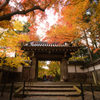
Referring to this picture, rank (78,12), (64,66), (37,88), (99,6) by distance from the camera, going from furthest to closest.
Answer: (78,12) < (64,66) < (99,6) < (37,88)

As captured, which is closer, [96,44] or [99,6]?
[99,6]

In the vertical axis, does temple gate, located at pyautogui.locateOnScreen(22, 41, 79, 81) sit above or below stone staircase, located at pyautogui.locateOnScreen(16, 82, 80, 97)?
above

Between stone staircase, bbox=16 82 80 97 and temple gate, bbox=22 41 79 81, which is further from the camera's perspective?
temple gate, bbox=22 41 79 81

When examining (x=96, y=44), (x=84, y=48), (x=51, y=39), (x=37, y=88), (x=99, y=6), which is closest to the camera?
(x=37, y=88)

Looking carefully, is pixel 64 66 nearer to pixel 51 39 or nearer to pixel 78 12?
pixel 51 39

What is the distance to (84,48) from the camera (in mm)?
19828

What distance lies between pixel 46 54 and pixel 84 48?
1453 cm

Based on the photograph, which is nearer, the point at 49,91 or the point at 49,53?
the point at 49,91

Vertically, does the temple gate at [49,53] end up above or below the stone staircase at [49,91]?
above

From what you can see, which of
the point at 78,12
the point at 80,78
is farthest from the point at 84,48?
the point at 78,12

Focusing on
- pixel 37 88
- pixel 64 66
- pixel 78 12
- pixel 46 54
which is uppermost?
pixel 78 12

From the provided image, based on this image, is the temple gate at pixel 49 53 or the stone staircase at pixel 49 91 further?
the temple gate at pixel 49 53

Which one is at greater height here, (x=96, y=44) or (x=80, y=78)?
(x=96, y=44)

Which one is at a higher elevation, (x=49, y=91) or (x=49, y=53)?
(x=49, y=53)
